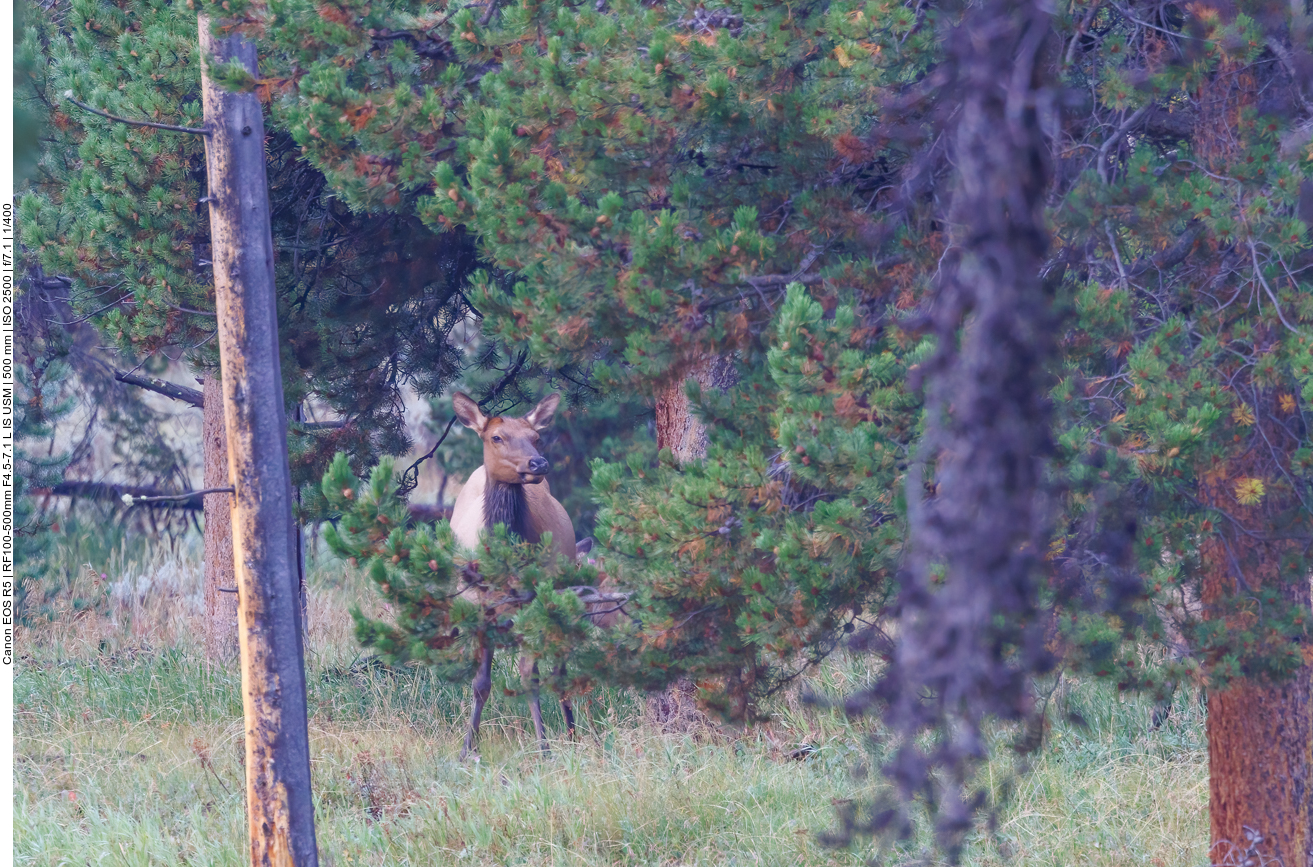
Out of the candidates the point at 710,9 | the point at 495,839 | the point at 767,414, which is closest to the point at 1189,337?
the point at 767,414

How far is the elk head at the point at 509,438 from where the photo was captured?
9.48 metres

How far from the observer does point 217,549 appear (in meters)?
11.0

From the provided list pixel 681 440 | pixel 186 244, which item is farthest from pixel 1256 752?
pixel 186 244

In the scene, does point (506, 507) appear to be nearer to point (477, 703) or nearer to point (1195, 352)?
point (477, 703)

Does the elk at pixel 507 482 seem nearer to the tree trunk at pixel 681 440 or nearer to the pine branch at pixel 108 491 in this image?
the tree trunk at pixel 681 440

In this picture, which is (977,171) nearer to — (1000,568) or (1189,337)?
(1000,568)

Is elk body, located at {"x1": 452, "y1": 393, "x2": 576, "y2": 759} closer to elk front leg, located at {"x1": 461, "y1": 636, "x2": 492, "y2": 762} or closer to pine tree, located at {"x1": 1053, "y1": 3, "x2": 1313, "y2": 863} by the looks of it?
elk front leg, located at {"x1": 461, "y1": 636, "x2": 492, "y2": 762}

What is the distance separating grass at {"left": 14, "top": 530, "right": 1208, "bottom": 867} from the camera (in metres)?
6.91

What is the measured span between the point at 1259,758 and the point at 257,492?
17.2ft

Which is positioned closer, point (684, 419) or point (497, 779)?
point (497, 779)

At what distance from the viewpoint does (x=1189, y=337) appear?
5203 mm

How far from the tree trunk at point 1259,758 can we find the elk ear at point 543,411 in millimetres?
5202

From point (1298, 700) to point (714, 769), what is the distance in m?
3.48

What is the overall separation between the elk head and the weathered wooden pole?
3080 millimetres
